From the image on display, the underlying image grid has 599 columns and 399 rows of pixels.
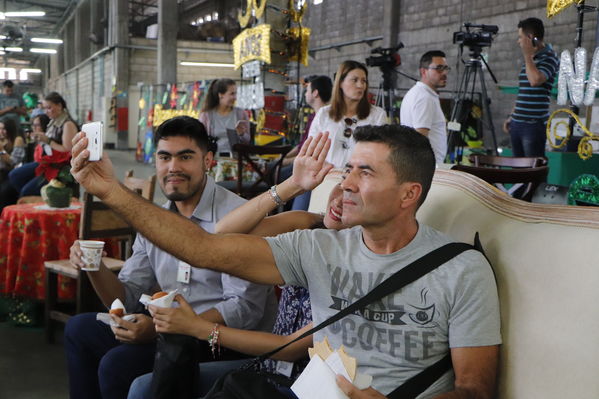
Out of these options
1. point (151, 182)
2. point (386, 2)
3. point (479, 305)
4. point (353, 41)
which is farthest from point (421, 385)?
point (353, 41)

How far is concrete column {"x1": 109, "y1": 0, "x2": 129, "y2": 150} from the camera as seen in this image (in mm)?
17803

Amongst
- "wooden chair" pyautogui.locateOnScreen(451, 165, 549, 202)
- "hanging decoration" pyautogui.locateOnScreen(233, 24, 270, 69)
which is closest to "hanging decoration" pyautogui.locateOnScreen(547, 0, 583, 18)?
"wooden chair" pyautogui.locateOnScreen(451, 165, 549, 202)

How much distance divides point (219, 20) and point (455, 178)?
24112mm

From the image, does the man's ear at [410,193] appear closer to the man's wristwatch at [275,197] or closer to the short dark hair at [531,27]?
the man's wristwatch at [275,197]

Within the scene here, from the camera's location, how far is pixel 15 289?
3504 millimetres

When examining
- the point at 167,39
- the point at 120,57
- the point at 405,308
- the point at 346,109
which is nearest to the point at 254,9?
the point at 346,109

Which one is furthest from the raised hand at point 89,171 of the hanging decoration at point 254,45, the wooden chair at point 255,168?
the hanging decoration at point 254,45

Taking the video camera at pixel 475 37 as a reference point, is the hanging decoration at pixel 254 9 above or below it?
above

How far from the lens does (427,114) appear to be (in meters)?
3.81

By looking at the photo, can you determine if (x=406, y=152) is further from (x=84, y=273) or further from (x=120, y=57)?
(x=120, y=57)

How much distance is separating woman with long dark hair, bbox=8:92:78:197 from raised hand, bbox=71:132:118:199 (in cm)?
388

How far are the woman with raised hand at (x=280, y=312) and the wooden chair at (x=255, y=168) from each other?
3.08 meters

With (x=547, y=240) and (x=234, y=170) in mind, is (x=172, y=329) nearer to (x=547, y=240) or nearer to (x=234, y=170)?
(x=547, y=240)

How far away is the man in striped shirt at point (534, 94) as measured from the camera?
3.90 meters
